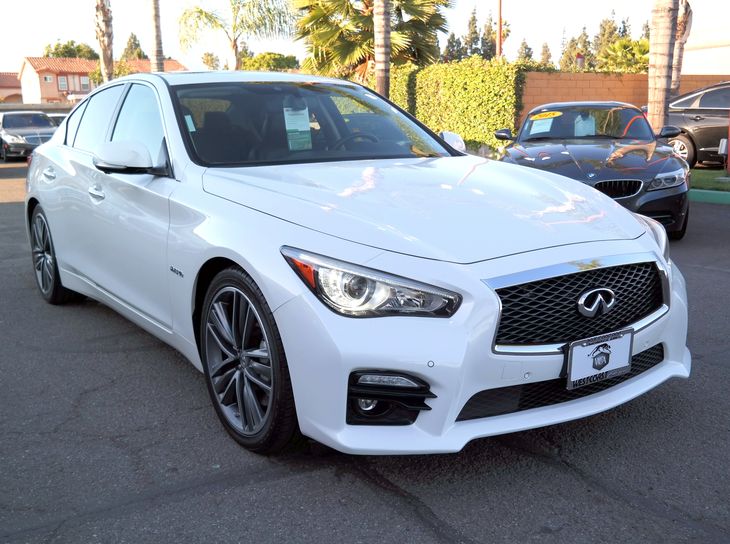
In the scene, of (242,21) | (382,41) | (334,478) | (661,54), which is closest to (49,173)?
(334,478)

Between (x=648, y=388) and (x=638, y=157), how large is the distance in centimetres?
530

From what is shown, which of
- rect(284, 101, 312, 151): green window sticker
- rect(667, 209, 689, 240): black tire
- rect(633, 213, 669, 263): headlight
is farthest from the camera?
rect(667, 209, 689, 240): black tire

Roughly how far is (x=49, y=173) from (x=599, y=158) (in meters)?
5.10

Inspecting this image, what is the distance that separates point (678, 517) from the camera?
2732mm

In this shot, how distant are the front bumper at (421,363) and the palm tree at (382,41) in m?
14.8

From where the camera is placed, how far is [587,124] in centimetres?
934

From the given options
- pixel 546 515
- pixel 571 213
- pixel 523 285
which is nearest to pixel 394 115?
pixel 571 213

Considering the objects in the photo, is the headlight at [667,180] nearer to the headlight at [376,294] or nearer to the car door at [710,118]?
the headlight at [376,294]

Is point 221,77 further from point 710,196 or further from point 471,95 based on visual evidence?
point 471,95

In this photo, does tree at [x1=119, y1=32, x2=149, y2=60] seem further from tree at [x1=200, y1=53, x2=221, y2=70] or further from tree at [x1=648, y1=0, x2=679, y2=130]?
tree at [x1=648, y1=0, x2=679, y2=130]

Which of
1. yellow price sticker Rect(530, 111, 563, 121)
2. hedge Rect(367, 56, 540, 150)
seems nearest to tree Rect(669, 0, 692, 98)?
hedge Rect(367, 56, 540, 150)

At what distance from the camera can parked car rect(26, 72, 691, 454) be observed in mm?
2738

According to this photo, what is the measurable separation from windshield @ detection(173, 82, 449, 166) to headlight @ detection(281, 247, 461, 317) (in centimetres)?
131

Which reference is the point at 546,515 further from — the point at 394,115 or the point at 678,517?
the point at 394,115
